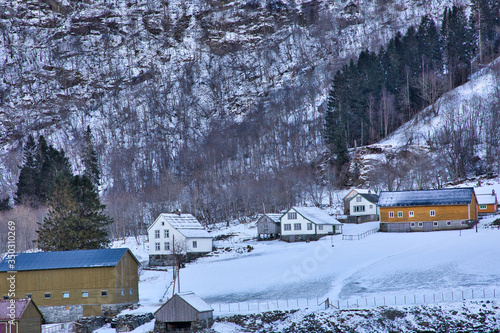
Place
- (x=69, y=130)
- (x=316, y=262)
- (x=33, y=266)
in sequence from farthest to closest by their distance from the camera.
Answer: (x=69, y=130)
(x=316, y=262)
(x=33, y=266)

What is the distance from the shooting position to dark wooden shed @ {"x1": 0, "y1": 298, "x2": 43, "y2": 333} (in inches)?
1371

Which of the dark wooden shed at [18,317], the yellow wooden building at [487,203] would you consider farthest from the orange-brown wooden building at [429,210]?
the dark wooden shed at [18,317]

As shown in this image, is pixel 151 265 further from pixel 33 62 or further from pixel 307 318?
pixel 33 62

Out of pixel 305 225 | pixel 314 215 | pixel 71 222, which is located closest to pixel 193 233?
pixel 305 225

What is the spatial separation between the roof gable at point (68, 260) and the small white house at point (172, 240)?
1768 cm

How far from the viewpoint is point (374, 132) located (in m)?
108

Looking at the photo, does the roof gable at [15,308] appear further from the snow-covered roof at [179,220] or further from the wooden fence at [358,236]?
the wooden fence at [358,236]

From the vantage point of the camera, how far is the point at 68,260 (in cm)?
4331

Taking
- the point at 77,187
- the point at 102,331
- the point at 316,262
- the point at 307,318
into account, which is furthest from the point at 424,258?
the point at 77,187

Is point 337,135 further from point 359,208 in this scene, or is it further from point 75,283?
point 75,283

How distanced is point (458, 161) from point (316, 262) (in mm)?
46866

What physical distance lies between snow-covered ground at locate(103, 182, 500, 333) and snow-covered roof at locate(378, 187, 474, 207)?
3.72 metres

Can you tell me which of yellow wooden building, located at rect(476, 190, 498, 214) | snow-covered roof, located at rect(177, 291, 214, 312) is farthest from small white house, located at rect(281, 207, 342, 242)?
snow-covered roof, located at rect(177, 291, 214, 312)

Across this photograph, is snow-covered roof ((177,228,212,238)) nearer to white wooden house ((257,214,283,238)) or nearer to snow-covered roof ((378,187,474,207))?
white wooden house ((257,214,283,238))
